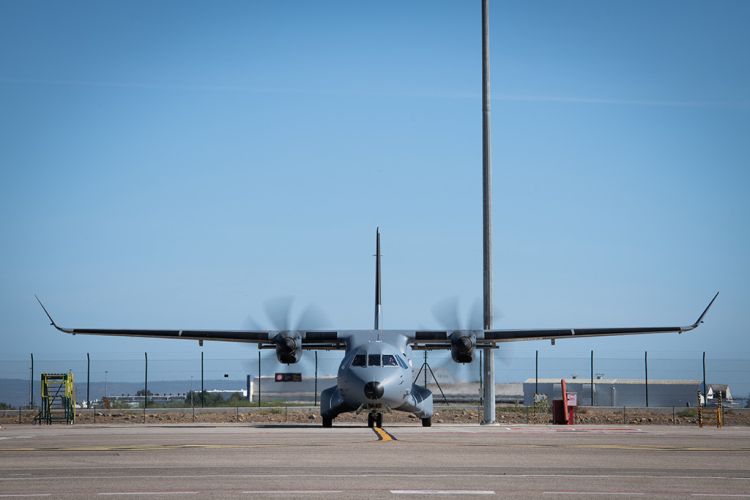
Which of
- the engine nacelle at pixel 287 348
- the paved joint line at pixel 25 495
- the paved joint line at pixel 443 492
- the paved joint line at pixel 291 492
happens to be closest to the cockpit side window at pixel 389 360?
the engine nacelle at pixel 287 348

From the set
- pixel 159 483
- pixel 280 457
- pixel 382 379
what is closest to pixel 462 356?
pixel 382 379

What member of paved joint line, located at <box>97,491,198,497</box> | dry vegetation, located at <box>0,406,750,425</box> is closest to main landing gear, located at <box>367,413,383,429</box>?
dry vegetation, located at <box>0,406,750,425</box>

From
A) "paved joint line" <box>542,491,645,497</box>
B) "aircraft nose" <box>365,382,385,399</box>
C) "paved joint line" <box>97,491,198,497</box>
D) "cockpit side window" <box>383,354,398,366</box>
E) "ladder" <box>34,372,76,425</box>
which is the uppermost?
"cockpit side window" <box>383,354,398,366</box>

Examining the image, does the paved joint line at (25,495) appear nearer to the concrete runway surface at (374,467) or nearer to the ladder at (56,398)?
the concrete runway surface at (374,467)

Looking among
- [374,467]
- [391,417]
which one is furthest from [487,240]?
[374,467]

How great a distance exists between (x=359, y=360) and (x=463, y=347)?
5.21 meters

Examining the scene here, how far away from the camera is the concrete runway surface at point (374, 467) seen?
12.9 meters

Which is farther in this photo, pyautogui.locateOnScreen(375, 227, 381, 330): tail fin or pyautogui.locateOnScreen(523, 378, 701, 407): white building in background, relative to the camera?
pyautogui.locateOnScreen(523, 378, 701, 407): white building in background

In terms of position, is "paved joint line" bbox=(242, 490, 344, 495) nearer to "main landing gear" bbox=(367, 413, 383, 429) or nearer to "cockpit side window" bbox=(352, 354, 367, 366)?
"cockpit side window" bbox=(352, 354, 367, 366)

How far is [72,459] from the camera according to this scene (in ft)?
58.6

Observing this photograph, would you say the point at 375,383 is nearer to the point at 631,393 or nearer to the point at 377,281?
the point at 377,281

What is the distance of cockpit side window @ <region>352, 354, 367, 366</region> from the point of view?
110 ft

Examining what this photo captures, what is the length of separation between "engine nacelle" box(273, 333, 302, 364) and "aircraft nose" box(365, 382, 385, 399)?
5.61m

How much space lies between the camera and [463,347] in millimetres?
37312
